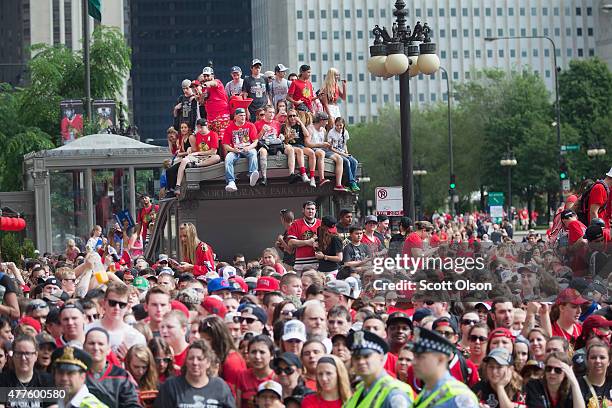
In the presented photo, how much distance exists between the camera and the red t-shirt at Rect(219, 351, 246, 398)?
11.1 m

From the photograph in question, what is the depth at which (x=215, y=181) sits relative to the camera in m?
24.8

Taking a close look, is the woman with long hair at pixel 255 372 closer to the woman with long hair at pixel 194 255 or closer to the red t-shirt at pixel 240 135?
the woman with long hair at pixel 194 255

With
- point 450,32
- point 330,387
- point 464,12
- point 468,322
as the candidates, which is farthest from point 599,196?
point 464,12

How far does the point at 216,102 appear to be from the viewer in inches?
980

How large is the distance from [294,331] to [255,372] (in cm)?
83

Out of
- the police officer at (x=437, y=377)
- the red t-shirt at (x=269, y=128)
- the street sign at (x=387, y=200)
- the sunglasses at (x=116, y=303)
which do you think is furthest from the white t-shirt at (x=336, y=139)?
the police officer at (x=437, y=377)

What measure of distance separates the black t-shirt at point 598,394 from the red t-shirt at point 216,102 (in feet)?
45.6

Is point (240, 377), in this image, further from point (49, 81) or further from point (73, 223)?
point (49, 81)

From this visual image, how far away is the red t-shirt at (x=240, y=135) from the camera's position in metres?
23.5

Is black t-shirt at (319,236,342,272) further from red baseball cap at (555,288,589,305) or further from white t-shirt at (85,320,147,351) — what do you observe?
white t-shirt at (85,320,147,351)

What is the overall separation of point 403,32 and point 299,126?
6.59 ft

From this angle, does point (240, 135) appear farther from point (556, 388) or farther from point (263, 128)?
point (556, 388)

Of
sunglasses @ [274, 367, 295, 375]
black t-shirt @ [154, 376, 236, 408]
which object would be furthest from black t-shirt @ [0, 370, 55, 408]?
sunglasses @ [274, 367, 295, 375]

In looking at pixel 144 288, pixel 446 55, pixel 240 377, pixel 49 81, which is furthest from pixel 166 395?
pixel 446 55
